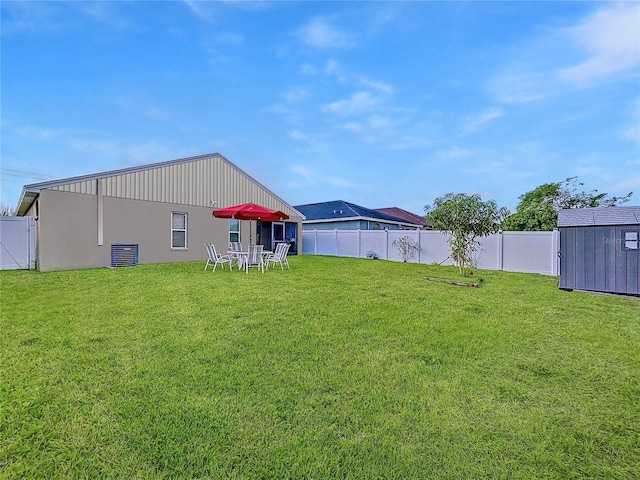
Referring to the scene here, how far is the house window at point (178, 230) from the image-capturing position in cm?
1334

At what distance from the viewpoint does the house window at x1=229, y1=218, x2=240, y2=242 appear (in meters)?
15.5

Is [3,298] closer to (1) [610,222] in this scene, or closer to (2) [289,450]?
(2) [289,450]

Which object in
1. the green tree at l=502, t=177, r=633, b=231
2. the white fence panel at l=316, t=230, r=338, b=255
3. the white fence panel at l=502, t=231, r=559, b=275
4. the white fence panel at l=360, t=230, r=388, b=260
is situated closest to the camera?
the white fence panel at l=502, t=231, r=559, b=275

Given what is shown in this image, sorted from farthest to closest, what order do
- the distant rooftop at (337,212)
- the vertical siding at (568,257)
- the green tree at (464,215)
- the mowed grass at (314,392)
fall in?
1. the distant rooftop at (337,212)
2. the green tree at (464,215)
3. the vertical siding at (568,257)
4. the mowed grass at (314,392)

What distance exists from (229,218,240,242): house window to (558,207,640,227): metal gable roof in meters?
12.7

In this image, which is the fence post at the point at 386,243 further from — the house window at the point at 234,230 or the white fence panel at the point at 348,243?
the house window at the point at 234,230

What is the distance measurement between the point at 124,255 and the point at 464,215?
Result: 474 inches

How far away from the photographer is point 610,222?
7.53 meters

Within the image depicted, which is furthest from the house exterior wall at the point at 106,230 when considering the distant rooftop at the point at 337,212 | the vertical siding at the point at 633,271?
the vertical siding at the point at 633,271

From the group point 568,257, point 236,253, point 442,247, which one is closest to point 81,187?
point 236,253

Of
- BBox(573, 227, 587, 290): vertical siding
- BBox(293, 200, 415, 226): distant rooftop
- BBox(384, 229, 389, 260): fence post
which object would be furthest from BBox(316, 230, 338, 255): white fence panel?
BBox(573, 227, 587, 290): vertical siding

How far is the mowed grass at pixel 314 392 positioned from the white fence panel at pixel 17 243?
7.93 meters

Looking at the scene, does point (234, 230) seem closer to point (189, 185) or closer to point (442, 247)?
point (189, 185)

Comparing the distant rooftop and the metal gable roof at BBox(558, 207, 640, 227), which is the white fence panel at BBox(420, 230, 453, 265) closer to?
the metal gable roof at BBox(558, 207, 640, 227)
